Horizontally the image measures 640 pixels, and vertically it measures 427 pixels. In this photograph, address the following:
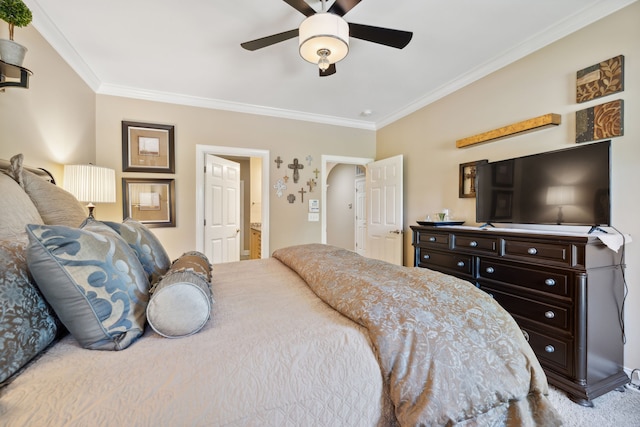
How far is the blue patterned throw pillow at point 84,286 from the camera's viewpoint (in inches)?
30.3

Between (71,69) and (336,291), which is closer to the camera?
(336,291)

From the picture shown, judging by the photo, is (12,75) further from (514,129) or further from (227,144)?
(514,129)

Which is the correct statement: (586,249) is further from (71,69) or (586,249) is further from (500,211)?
(71,69)

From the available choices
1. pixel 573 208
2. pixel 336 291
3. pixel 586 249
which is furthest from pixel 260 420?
pixel 573 208

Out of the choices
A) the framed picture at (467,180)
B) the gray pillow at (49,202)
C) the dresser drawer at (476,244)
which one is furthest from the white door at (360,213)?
the gray pillow at (49,202)

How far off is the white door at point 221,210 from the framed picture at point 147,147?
1.54 feet

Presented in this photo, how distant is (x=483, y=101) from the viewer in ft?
Result: 9.29

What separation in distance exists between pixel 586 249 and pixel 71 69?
4.38m

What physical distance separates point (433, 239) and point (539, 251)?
37.6 inches

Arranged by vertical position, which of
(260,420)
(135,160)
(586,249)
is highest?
(135,160)

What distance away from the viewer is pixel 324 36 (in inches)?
67.0

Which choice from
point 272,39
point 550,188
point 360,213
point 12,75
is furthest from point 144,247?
point 360,213

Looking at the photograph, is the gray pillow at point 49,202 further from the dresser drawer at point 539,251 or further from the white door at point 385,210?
the white door at point 385,210

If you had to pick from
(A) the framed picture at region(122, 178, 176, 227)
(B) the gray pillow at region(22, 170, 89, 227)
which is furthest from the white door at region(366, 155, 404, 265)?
(B) the gray pillow at region(22, 170, 89, 227)
